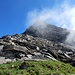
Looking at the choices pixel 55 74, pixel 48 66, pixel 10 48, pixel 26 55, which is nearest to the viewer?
pixel 55 74

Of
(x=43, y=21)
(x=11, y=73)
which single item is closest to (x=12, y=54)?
(x=11, y=73)

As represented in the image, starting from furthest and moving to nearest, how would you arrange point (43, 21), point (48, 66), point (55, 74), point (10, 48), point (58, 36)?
1. point (43, 21)
2. point (58, 36)
3. point (10, 48)
4. point (48, 66)
5. point (55, 74)

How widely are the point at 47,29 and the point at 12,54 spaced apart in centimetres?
6245

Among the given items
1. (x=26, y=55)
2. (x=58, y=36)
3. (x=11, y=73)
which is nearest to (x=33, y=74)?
(x=11, y=73)

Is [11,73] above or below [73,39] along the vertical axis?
below

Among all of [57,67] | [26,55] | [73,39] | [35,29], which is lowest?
[57,67]

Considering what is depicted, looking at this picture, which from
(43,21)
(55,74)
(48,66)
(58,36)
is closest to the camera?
(55,74)

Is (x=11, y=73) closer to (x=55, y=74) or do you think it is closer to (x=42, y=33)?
(x=55, y=74)

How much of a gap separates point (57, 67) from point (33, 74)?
6353 mm

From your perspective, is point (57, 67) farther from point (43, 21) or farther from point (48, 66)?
point (43, 21)

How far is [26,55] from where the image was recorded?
49.2 metres

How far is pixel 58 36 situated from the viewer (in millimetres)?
108938

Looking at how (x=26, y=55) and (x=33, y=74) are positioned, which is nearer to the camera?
(x=33, y=74)

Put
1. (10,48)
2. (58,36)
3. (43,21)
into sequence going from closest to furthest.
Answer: (10,48) < (58,36) < (43,21)
